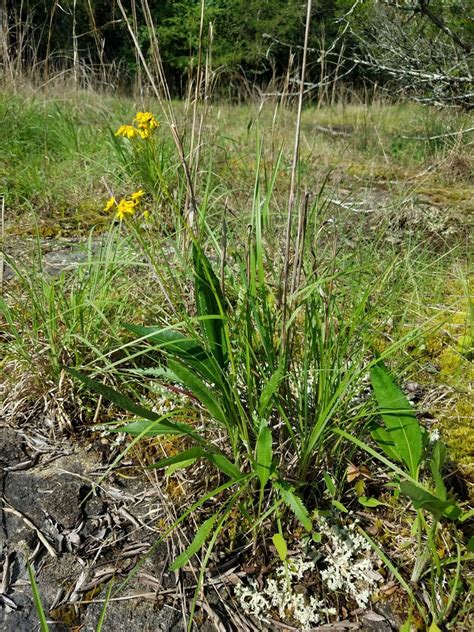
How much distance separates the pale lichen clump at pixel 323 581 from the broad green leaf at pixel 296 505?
0.10 meters

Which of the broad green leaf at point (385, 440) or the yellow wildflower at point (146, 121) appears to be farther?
the yellow wildflower at point (146, 121)

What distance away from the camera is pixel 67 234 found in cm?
251

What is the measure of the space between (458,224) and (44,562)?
2.36 m

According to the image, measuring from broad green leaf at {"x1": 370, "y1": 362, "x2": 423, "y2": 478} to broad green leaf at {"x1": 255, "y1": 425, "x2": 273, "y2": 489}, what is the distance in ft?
0.78

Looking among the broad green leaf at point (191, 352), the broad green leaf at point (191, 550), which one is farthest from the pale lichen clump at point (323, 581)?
the broad green leaf at point (191, 352)

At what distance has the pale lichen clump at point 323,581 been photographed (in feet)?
3.11

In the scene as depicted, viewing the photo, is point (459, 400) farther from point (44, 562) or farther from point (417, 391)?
point (44, 562)

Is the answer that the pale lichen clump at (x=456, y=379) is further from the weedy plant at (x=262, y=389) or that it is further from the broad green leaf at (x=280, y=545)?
the broad green leaf at (x=280, y=545)

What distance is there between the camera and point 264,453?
93 centimetres

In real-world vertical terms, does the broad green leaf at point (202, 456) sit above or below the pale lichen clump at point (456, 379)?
above

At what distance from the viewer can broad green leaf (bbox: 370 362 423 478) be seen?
979mm

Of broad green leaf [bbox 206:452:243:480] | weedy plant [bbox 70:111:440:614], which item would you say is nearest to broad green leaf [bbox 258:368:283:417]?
weedy plant [bbox 70:111:440:614]

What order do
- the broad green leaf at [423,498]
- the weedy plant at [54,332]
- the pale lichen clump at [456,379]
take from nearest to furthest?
1. the broad green leaf at [423,498]
2. the pale lichen clump at [456,379]
3. the weedy plant at [54,332]

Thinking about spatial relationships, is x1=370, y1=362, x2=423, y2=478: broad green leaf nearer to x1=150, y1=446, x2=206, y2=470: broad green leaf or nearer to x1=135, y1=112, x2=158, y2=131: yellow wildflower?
x1=150, y1=446, x2=206, y2=470: broad green leaf
